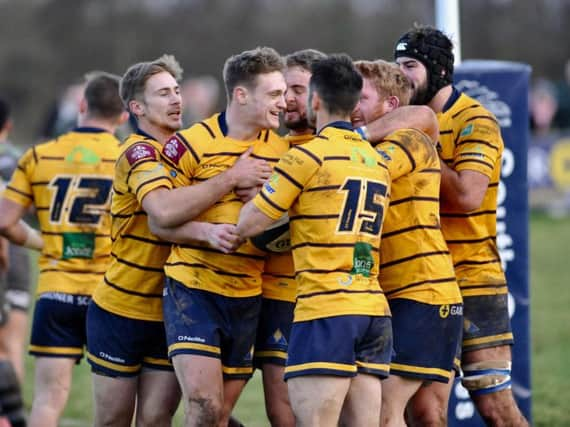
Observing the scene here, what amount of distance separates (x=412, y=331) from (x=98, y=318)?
1.68 metres

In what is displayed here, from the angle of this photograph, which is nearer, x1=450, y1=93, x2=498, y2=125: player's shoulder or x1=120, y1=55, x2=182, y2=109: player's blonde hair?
x1=120, y1=55, x2=182, y2=109: player's blonde hair

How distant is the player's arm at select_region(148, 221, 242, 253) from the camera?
5.70 metres

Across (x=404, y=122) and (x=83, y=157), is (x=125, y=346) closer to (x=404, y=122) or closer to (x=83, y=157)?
(x=83, y=157)

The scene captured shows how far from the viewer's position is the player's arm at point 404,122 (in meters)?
5.91

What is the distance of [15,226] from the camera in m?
7.50

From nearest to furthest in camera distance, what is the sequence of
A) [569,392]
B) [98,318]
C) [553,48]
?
[98,318], [569,392], [553,48]

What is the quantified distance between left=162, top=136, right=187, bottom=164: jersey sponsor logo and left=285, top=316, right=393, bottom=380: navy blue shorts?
3.47 ft

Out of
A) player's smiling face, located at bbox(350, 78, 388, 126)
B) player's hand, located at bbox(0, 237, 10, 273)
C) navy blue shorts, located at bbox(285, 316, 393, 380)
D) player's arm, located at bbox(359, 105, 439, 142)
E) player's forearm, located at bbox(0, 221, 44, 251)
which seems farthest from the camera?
player's hand, located at bbox(0, 237, 10, 273)

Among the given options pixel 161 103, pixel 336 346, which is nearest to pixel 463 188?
pixel 336 346

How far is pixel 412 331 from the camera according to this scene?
593 centimetres

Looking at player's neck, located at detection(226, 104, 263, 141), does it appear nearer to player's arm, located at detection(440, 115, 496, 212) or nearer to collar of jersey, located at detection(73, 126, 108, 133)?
player's arm, located at detection(440, 115, 496, 212)

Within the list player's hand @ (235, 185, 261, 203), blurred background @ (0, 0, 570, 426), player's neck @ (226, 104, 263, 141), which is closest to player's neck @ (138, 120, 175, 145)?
player's neck @ (226, 104, 263, 141)

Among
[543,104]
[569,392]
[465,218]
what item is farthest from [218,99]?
[465,218]

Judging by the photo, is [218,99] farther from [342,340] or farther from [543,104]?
[342,340]
